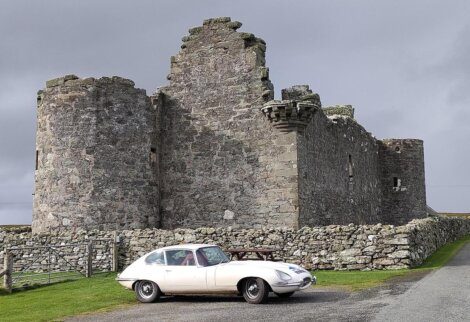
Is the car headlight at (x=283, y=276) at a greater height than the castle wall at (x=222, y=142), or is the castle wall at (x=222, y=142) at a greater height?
the castle wall at (x=222, y=142)

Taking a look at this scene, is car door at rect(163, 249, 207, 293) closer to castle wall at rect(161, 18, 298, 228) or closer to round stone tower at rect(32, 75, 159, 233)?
castle wall at rect(161, 18, 298, 228)

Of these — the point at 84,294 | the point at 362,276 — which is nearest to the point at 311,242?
the point at 362,276

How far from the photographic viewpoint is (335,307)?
12.6 metres

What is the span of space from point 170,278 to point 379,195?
28.1 m

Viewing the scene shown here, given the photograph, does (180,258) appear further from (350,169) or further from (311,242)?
(350,169)

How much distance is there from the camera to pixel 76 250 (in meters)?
23.2

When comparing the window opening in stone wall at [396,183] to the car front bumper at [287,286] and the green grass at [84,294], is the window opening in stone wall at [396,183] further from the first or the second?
the car front bumper at [287,286]

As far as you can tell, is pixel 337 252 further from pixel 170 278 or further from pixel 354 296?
pixel 170 278

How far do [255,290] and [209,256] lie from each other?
1634mm

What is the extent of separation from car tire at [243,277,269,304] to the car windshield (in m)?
1.06

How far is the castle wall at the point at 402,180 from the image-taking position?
138 ft

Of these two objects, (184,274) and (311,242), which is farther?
(311,242)

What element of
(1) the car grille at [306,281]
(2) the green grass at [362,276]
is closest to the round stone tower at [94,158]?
(2) the green grass at [362,276]

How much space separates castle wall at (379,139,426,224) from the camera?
4206 centimetres
